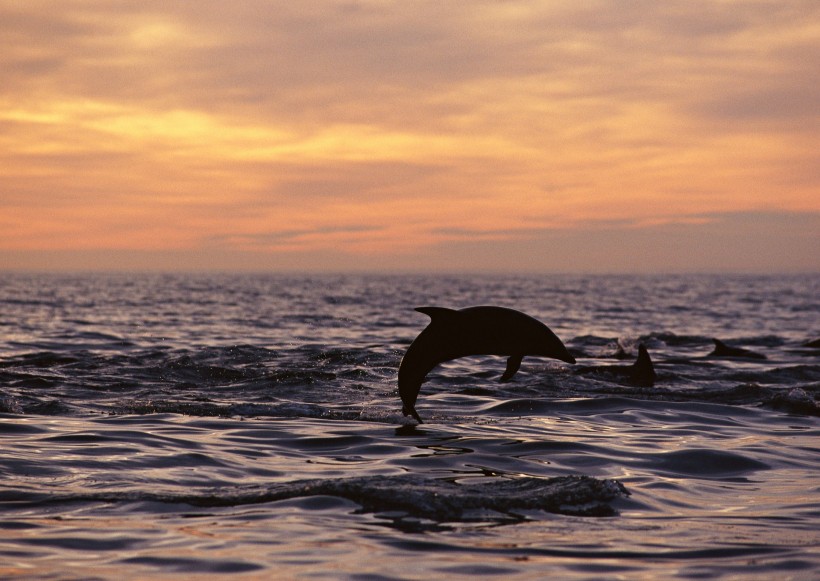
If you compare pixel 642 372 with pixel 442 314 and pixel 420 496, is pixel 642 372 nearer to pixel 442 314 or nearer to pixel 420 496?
pixel 442 314

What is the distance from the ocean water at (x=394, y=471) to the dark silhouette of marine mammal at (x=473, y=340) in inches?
36.0

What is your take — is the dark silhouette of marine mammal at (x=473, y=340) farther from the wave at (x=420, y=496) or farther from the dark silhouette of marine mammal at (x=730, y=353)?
the dark silhouette of marine mammal at (x=730, y=353)

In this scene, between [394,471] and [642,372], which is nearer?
[394,471]

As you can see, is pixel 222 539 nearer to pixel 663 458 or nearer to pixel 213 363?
pixel 663 458

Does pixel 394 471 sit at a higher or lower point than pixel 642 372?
lower

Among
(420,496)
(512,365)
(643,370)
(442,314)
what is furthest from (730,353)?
(420,496)

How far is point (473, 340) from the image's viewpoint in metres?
12.4

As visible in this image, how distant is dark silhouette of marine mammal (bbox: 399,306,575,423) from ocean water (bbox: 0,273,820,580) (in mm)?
915

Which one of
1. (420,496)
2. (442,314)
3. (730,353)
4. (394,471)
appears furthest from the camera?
(730,353)

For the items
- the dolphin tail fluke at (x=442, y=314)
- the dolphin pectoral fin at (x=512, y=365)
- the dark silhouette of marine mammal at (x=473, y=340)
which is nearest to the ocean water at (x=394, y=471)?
the dolphin pectoral fin at (x=512, y=365)

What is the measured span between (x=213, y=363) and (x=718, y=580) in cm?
1631

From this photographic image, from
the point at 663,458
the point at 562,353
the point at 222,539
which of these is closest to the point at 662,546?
the point at 222,539

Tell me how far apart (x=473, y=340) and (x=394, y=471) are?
2.78 metres

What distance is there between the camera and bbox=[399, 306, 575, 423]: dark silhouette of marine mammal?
1231cm
